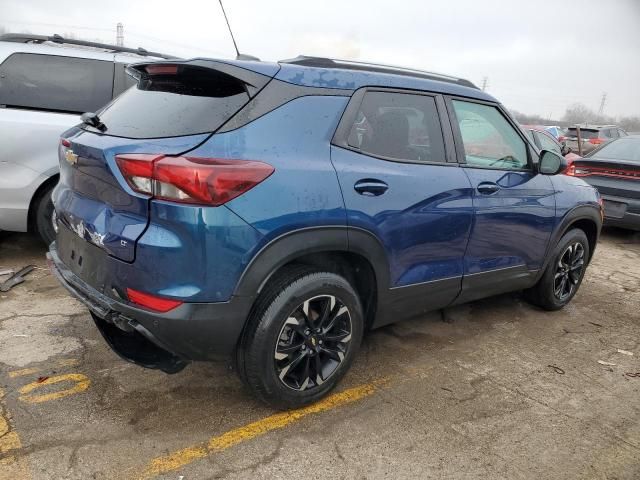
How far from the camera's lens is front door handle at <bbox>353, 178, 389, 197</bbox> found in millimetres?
2641

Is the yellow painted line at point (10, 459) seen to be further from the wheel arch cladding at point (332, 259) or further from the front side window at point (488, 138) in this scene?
the front side window at point (488, 138)

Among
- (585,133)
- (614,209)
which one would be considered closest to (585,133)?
(585,133)

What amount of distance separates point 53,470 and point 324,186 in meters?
1.73

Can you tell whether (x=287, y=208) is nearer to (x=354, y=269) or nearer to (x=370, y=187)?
(x=370, y=187)

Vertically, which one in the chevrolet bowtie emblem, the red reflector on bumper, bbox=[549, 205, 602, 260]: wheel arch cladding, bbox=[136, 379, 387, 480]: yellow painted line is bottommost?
bbox=[136, 379, 387, 480]: yellow painted line

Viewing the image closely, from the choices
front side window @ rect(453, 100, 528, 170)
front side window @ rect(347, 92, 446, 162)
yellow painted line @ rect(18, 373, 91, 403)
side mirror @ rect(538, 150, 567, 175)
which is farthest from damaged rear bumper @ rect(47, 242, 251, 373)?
side mirror @ rect(538, 150, 567, 175)

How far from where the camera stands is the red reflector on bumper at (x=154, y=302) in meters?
2.24

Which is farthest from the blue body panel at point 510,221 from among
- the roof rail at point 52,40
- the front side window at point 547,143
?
the front side window at point 547,143

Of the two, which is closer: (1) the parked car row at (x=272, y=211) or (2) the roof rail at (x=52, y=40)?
(1) the parked car row at (x=272, y=211)

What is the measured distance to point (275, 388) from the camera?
8.55 ft

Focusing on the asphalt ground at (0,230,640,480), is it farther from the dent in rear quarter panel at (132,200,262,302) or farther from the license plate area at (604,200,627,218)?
the license plate area at (604,200,627,218)

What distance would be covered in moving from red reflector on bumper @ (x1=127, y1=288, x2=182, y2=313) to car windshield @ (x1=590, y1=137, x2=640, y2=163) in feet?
24.1

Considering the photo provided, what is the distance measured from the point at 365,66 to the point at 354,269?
1.17 m

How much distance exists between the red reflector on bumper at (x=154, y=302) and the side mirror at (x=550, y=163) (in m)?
2.84
